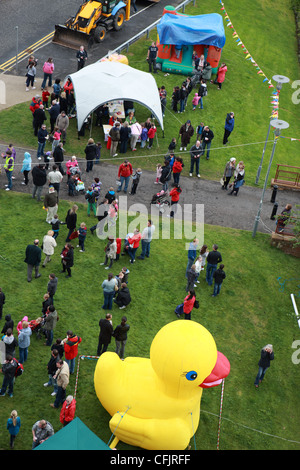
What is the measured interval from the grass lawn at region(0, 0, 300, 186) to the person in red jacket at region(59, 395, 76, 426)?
43.5 feet

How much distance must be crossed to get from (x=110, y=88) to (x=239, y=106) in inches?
349

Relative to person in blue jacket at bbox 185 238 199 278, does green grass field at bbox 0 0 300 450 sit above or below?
below

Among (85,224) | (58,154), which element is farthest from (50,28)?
(85,224)

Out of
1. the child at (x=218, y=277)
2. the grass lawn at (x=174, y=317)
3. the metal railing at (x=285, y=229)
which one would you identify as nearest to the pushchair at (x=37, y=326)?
the grass lawn at (x=174, y=317)

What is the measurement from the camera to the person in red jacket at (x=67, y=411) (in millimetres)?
15055

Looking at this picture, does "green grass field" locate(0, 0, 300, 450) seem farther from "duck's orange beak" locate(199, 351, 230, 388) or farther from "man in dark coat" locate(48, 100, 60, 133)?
"duck's orange beak" locate(199, 351, 230, 388)

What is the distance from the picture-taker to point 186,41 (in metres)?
32.7

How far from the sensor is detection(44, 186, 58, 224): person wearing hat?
21625mm

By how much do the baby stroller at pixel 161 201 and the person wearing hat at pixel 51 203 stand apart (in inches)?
154

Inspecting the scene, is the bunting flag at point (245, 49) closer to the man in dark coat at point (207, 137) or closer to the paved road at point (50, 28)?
the paved road at point (50, 28)

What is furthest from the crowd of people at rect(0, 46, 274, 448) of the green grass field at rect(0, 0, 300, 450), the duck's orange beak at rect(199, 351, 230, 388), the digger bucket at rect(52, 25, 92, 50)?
the digger bucket at rect(52, 25, 92, 50)

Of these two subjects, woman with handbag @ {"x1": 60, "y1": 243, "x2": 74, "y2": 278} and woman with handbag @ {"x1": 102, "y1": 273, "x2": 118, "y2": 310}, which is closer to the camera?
Result: woman with handbag @ {"x1": 102, "y1": 273, "x2": 118, "y2": 310}

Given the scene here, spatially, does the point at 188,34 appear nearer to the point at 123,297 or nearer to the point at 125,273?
the point at 125,273
